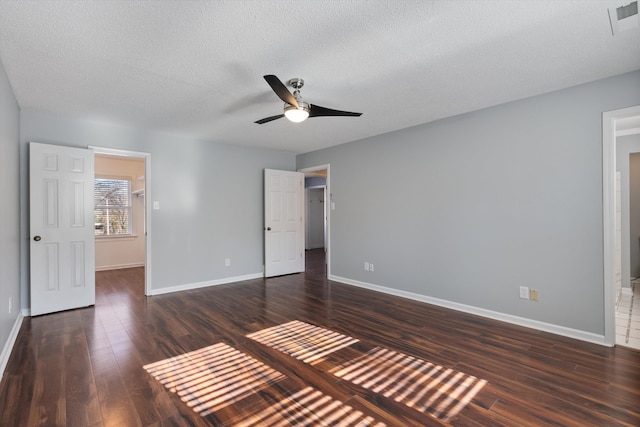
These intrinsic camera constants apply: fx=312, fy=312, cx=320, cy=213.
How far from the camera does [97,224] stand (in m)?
6.64

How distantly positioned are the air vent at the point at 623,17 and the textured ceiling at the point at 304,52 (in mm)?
50

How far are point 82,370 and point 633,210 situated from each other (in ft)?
25.8

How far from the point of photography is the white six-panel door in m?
3.65

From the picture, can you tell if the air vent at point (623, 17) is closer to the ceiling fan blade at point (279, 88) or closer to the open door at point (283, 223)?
the ceiling fan blade at point (279, 88)

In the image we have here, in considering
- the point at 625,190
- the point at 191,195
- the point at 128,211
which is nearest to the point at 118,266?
the point at 128,211

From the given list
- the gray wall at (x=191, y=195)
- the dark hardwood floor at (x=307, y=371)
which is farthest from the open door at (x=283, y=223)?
the dark hardwood floor at (x=307, y=371)

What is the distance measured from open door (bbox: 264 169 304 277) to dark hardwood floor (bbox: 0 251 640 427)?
2.05 meters

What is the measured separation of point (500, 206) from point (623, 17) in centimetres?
190

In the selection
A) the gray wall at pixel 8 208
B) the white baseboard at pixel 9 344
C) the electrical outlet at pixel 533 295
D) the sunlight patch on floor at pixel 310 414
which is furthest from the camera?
the electrical outlet at pixel 533 295

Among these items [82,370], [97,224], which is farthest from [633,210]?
[97,224]

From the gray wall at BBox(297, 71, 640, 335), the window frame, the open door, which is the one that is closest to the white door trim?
the gray wall at BBox(297, 71, 640, 335)

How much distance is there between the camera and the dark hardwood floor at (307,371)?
73.9 inches

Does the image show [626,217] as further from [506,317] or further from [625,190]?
[506,317]

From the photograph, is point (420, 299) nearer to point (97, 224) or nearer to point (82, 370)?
point (82, 370)
